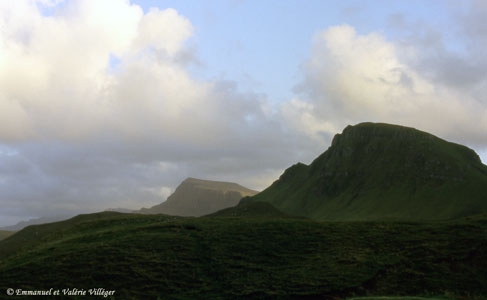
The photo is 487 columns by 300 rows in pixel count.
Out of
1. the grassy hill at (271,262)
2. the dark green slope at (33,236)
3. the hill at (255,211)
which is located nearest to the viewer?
the grassy hill at (271,262)

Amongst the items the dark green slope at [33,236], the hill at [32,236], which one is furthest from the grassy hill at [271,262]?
the hill at [32,236]

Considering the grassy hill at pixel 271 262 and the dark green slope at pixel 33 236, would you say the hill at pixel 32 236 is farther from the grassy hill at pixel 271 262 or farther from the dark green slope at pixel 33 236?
the grassy hill at pixel 271 262

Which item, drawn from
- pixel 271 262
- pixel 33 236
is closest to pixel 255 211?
pixel 33 236

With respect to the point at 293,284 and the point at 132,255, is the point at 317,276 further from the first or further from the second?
the point at 132,255

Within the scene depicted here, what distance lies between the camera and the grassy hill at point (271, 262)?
4959cm

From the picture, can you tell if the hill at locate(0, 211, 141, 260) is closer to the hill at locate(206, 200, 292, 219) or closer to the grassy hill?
the grassy hill

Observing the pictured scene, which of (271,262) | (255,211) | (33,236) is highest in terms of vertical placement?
(255,211)

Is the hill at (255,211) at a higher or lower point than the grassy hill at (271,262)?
higher

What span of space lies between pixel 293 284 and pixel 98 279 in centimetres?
2368

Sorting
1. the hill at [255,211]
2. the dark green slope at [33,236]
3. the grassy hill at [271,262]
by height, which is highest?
the hill at [255,211]

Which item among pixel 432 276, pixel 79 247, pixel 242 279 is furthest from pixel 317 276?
pixel 79 247

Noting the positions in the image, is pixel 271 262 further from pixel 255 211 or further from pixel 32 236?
pixel 255 211

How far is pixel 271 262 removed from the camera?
5984 cm

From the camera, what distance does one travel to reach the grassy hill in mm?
49594
